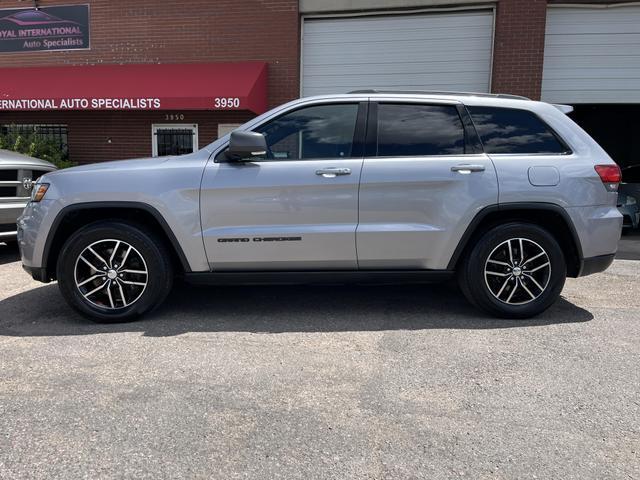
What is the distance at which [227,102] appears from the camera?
980cm

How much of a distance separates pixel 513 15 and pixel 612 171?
6794mm

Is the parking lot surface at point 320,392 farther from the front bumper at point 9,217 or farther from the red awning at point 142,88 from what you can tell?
the red awning at point 142,88

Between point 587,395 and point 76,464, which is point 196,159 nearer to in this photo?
point 76,464

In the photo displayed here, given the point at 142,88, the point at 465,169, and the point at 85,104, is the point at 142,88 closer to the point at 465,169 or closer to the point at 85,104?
the point at 85,104

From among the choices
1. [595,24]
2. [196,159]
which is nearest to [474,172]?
[196,159]

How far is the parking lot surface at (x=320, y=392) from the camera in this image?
2.41 metres

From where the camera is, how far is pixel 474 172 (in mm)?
4215

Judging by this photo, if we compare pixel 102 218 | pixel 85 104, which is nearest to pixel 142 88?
pixel 85 104

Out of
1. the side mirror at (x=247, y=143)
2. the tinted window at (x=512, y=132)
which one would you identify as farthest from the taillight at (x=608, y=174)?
the side mirror at (x=247, y=143)

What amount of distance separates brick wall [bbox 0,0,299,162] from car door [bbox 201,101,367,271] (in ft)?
23.2

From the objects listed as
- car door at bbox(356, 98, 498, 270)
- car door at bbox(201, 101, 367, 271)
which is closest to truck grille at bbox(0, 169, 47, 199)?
car door at bbox(201, 101, 367, 271)

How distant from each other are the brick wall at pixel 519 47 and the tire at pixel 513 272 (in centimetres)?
672

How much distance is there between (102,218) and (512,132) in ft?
11.8

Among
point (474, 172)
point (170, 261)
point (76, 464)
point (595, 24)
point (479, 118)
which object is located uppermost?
point (595, 24)
